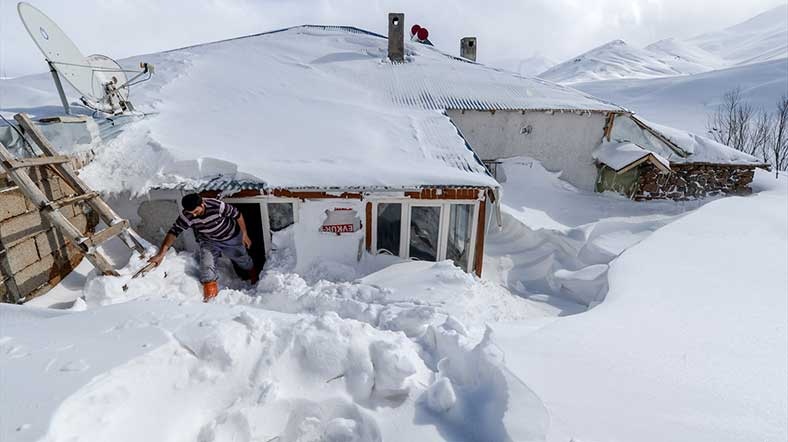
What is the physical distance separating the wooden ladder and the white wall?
805 centimetres

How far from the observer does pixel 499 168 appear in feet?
35.2

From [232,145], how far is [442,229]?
3799 millimetres

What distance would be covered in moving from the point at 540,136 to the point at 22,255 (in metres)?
11.0

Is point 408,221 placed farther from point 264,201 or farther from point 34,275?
point 34,275

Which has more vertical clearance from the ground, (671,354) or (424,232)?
(424,232)

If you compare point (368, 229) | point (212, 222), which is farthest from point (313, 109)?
point (212, 222)

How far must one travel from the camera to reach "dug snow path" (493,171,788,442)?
2.52 meters

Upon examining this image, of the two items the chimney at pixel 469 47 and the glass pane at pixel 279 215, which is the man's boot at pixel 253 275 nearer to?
the glass pane at pixel 279 215

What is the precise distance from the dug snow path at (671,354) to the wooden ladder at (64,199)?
4373mm

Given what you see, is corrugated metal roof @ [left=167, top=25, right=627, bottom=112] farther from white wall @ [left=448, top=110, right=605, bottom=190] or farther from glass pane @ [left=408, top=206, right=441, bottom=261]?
glass pane @ [left=408, top=206, right=441, bottom=261]

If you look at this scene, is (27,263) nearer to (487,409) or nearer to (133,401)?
(133,401)

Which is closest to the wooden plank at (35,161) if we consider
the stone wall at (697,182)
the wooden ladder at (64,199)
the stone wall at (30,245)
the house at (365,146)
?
the wooden ladder at (64,199)

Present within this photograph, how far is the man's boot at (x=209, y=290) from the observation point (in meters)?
4.64

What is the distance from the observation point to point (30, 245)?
363 centimetres
